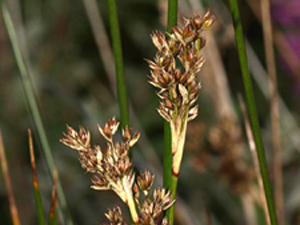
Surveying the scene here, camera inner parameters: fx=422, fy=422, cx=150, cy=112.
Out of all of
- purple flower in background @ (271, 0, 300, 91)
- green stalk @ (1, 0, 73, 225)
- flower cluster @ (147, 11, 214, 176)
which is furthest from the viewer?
purple flower in background @ (271, 0, 300, 91)

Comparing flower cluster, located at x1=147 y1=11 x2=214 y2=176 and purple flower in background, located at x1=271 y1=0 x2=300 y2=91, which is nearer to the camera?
flower cluster, located at x1=147 y1=11 x2=214 y2=176

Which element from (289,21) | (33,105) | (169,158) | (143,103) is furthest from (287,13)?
(169,158)

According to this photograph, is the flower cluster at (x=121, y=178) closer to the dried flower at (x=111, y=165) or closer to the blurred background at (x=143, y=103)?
the dried flower at (x=111, y=165)

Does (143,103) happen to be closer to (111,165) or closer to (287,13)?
(287,13)

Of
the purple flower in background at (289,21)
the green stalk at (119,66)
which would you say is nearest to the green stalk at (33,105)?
the green stalk at (119,66)

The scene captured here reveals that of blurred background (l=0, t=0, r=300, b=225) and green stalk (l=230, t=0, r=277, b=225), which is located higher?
blurred background (l=0, t=0, r=300, b=225)

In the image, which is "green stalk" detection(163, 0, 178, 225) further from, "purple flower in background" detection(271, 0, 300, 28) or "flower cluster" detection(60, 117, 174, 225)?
"purple flower in background" detection(271, 0, 300, 28)

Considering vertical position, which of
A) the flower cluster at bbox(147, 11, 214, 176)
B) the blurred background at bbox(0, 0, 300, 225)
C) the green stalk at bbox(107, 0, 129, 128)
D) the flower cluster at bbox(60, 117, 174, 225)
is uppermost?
the blurred background at bbox(0, 0, 300, 225)

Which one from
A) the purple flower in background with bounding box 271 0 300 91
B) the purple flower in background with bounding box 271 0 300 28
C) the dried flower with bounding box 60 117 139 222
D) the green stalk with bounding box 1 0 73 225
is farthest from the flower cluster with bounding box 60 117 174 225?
the purple flower in background with bounding box 271 0 300 28
